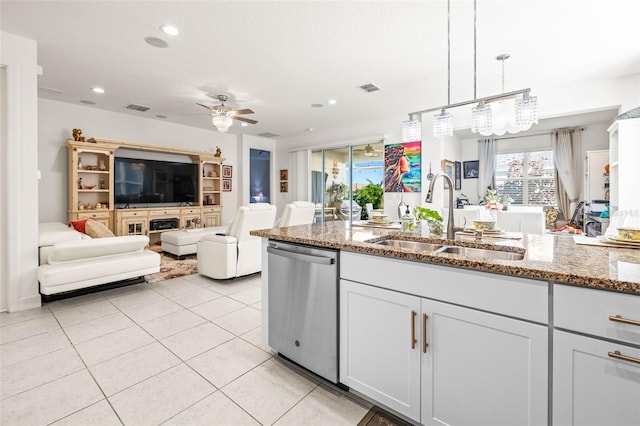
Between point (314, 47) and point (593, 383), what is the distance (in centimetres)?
→ 336

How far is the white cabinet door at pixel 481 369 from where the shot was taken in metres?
1.11

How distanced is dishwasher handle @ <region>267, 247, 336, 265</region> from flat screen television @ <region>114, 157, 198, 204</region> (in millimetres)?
5157

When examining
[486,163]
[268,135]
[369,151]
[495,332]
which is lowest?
[495,332]

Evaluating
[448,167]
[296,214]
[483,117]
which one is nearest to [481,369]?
[483,117]

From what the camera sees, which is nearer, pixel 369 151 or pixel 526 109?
pixel 526 109

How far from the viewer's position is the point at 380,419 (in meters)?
1.57

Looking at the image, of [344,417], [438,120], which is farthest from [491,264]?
[438,120]

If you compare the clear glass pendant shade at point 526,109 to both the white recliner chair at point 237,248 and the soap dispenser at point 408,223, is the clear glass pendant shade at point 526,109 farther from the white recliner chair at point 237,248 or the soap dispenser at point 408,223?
the white recliner chair at point 237,248

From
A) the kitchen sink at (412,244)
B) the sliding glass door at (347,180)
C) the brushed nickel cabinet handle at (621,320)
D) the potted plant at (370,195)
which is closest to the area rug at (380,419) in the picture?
the kitchen sink at (412,244)

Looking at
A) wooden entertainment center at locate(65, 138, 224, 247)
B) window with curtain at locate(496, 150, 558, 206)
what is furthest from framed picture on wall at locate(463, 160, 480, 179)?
wooden entertainment center at locate(65, 138, 224, 247)

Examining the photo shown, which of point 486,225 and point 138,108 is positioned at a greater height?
point 138,108

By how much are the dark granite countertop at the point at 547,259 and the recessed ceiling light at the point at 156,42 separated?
2576 millimetres

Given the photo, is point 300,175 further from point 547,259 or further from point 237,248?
point 547,259

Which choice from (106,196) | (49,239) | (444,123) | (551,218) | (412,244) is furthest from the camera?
(551,218)
